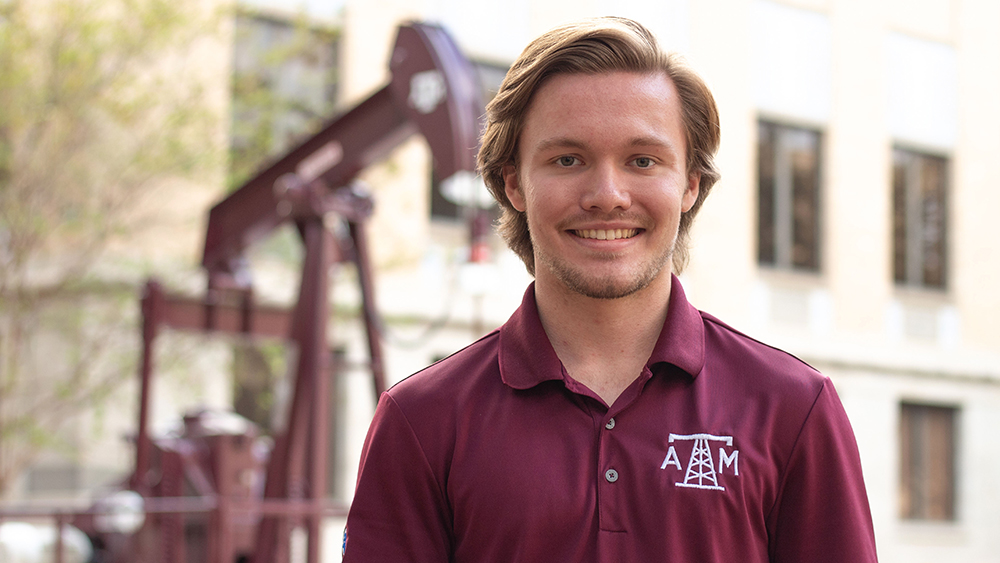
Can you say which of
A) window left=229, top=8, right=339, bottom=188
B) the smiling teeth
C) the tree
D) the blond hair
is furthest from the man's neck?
window left=229, top=8, right=339, bottom=188

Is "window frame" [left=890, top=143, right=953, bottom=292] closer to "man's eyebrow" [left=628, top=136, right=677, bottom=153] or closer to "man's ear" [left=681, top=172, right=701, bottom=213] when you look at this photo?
"man's ear" [left=681, top=172, right=701, bottom=213]

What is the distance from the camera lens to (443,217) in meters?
17.8

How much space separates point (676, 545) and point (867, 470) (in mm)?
19158

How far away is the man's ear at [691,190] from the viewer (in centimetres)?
196

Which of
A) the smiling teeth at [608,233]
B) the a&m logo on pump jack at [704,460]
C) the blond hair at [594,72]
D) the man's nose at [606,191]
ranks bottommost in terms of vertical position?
the a&m logo on pump jack at [704,460]

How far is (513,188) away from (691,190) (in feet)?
0.94

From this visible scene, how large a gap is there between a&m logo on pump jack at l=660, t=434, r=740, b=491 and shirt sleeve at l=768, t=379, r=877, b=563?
10 cm

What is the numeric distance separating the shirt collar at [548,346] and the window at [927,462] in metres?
19.9

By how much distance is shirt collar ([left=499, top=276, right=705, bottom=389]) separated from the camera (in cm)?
183

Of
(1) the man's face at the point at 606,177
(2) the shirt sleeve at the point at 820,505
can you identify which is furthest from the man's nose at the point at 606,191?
(2) the shirt sleeve at the point at 820,505

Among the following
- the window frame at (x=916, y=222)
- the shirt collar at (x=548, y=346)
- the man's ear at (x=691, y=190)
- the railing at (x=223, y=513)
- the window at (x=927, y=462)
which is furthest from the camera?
the window frame at (x=916, y=222)

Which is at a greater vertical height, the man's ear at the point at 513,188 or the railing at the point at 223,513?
the man's ear at the point at 513,188

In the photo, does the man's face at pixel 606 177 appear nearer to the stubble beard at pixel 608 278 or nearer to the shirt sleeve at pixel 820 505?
the stubble beard at pixel 608 278

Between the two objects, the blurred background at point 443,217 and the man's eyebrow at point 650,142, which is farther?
the blurred background at point 443,217
